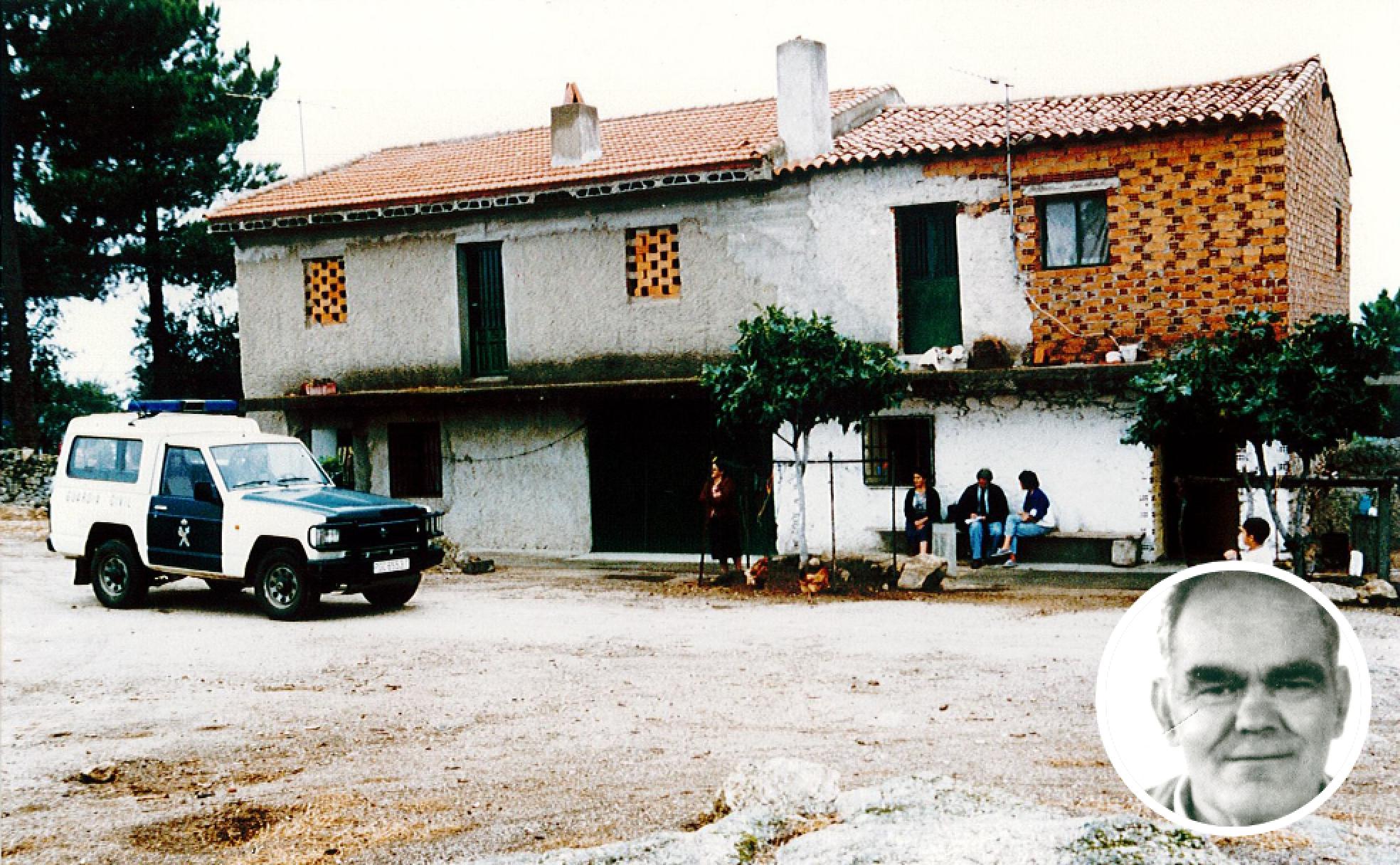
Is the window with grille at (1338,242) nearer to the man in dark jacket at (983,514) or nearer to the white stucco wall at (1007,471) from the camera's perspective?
the white stucco wall at (1007,471)

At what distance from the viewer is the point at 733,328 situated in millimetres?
17906

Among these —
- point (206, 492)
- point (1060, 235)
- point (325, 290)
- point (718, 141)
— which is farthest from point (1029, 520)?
point (325, 290)

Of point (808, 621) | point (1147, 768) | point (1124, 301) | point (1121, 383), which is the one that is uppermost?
point (1124, 301)

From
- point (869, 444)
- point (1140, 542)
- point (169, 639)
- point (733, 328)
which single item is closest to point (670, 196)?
point (733, 328)

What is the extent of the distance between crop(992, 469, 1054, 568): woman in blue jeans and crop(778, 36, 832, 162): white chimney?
229 inches

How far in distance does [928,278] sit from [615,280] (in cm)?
490

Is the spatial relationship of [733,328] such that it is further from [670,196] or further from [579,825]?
[579,825]

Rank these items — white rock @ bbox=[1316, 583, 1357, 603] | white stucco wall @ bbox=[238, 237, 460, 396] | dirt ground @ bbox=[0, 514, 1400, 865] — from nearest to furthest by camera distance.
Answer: dirt ground @ bbox=[0, 514, 1400, 865], white rock @ bbox=[1316, 583, 1357, 603], white stucco wall @ bbox=[238, 237, 460, 396]

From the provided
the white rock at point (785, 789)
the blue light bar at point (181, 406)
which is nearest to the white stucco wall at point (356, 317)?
the blue light bar at point (181, 406)

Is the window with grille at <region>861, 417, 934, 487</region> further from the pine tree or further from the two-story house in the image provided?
the pine tree

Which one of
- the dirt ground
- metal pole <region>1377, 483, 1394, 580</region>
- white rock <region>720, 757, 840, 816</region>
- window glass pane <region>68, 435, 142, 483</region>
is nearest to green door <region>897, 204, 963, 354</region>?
the dirt ground

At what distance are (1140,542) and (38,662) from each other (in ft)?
41.1

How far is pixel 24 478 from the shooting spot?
2422 centimetres

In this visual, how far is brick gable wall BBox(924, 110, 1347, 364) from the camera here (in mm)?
14594
